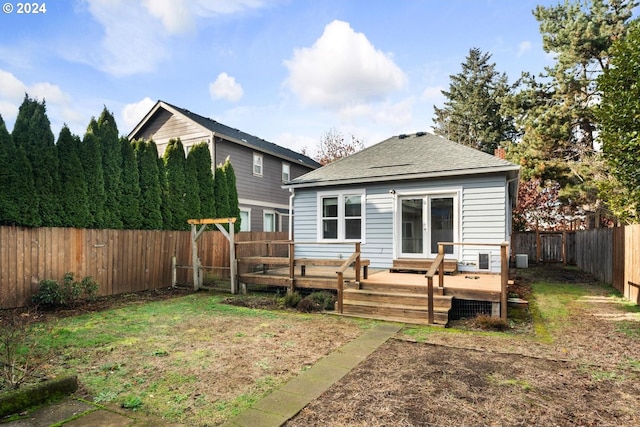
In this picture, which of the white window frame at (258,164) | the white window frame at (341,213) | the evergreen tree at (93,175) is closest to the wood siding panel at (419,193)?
the white window frame at (341,213)

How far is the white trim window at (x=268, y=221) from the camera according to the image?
18.8 metres

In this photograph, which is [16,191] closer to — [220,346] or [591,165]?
[220,346]

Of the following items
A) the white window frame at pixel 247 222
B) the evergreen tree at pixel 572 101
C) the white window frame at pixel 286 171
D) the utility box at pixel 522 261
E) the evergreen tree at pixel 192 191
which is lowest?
the utility box at pixel 522 261

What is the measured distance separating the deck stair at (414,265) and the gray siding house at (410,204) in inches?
9.0

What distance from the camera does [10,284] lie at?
6.98m

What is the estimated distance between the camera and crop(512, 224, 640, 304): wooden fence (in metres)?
7.91

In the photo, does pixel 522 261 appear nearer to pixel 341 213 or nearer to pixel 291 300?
pixel 341 213

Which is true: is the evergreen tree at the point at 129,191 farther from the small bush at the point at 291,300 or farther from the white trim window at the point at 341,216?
the white trim window at the point at 341,216

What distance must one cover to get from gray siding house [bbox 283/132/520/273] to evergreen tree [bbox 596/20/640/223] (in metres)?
1.84

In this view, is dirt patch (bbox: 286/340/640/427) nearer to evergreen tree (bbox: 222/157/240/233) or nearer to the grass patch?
the grass patch

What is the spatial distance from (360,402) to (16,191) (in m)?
7.96

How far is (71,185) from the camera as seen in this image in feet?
27.2

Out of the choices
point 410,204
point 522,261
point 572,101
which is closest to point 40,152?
point 410,204

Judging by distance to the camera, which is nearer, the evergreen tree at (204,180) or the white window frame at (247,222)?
the evergreen tree at (204,180)
